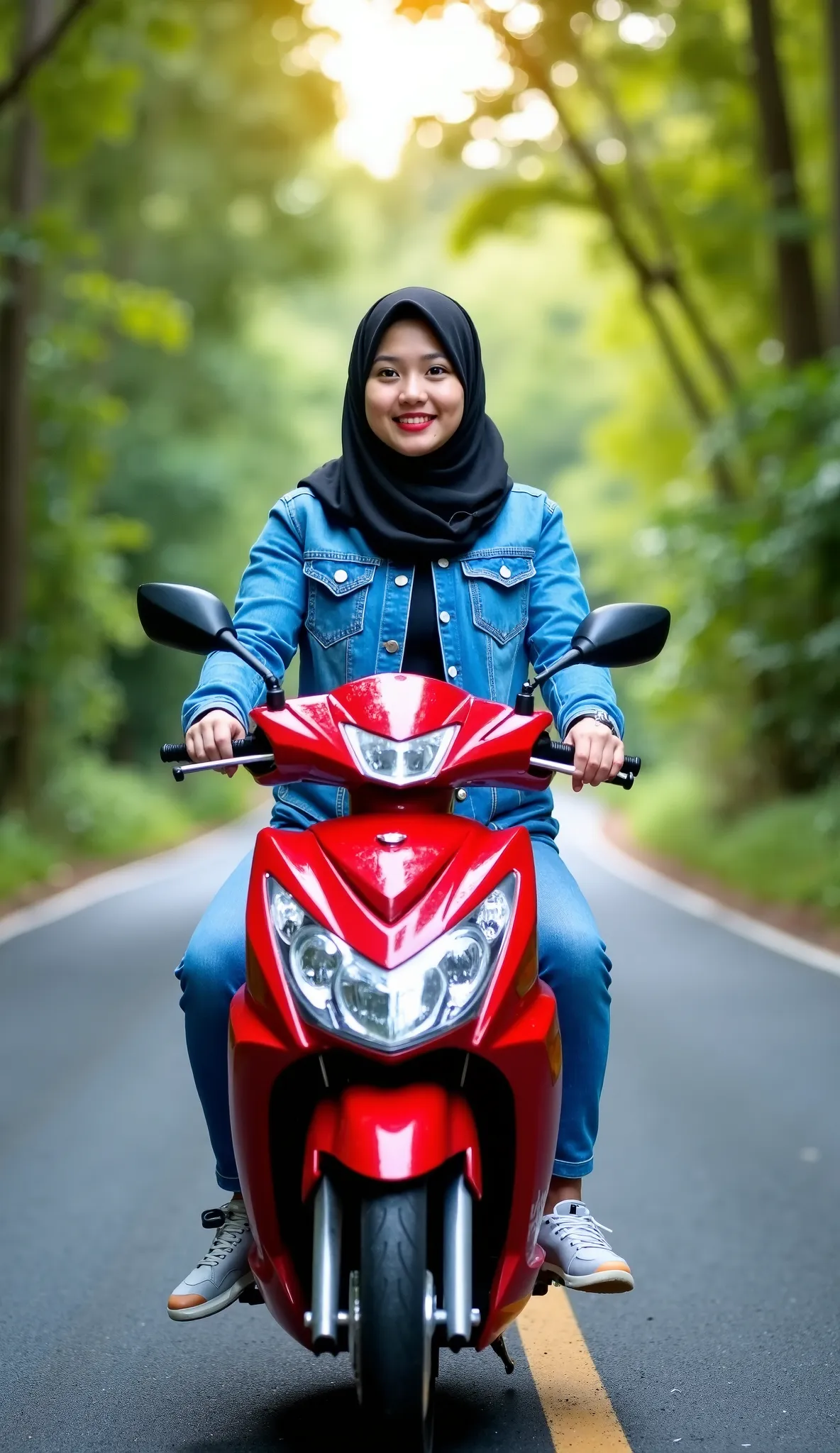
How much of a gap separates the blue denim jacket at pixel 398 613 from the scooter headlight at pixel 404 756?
0.50 metres

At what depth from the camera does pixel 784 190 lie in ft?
61.4

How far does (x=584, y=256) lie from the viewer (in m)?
23.2

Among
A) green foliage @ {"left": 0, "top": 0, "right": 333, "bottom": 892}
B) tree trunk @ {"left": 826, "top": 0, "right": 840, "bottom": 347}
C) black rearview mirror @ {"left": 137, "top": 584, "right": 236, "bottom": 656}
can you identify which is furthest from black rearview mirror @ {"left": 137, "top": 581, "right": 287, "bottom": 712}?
tree trunk @ {"left": 826, "top": 0, "right": 840, "bottom": 347}

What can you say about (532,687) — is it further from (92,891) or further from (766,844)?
(92,891)

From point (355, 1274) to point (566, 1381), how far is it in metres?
1.33

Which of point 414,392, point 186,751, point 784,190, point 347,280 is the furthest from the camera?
point 347,280

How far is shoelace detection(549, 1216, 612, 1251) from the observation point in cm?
355

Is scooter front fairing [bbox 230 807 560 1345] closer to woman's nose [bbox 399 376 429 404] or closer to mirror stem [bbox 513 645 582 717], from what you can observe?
mirror stem [bbox 513 645 582 717]

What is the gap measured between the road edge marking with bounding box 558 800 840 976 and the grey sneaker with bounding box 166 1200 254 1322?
836cm

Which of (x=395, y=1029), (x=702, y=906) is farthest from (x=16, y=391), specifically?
(x=395, y=1029)

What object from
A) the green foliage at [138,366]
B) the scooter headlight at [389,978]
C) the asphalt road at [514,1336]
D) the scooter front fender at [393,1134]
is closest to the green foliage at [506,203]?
the green foliage at [138,366]

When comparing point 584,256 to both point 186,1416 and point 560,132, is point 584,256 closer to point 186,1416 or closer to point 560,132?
point 560,132

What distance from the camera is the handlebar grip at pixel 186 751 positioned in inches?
130

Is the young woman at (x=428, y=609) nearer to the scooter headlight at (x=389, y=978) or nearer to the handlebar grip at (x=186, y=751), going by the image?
the handlebar grip at (x=186, y=751)
